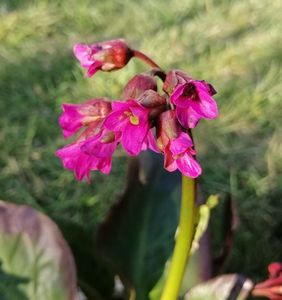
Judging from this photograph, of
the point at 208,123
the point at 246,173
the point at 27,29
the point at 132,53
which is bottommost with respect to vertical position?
the point at 246,173

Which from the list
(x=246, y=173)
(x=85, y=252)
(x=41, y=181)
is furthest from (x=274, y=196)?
(x=85, y=252)

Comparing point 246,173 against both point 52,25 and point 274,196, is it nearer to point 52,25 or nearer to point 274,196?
point 274,196

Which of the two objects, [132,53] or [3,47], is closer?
[132,53]

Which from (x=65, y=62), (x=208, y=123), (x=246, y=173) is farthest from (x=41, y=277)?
(x=65, y=62)

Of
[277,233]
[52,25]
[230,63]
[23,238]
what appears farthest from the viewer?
[52,25]

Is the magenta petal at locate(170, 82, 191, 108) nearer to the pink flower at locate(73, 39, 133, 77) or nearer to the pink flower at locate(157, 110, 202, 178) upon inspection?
the pink flower at locate(157, 110, 202, 178)

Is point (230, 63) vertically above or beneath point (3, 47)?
beneath

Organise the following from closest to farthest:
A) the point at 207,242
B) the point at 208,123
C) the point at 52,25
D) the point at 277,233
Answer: the point at 207,242, the point at 277,233, the point at 208,123, the point at 52,25

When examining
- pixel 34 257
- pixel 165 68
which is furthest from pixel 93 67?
pixel 165 68
